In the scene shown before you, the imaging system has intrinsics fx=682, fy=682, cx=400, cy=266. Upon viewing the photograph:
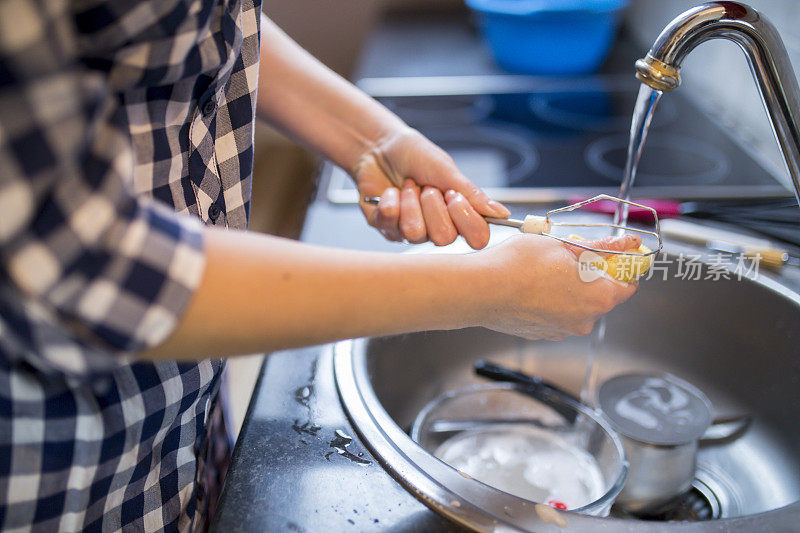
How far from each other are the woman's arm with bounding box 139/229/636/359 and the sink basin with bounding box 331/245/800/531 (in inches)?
5.4

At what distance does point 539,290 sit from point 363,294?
0.50 feet

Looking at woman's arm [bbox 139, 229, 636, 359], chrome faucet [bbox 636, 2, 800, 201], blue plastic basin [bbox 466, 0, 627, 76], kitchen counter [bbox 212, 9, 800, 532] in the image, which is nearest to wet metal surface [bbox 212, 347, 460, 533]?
kitchen counter [bbox 212, 9, 800, 532]

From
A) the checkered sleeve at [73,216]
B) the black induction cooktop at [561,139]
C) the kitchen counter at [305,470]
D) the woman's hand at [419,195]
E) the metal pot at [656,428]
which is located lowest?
the metal pot at [656,428]

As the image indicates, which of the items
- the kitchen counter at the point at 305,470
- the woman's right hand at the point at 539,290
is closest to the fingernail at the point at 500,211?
the woman's right hand at the point at 539,290

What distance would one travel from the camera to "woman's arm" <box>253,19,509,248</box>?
67 centimetres

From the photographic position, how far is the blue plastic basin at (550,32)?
1391 millimetres

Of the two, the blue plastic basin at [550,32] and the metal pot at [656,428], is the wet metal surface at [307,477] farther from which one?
the blue plastic basin at [550,32]

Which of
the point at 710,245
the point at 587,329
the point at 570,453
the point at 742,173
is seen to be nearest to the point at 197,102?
the point at 587,329

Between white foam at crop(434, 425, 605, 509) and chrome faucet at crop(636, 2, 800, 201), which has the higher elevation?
chrome faucet at crop(636, 2, 800, 201)

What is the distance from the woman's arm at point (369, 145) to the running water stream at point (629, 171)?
0.14 m

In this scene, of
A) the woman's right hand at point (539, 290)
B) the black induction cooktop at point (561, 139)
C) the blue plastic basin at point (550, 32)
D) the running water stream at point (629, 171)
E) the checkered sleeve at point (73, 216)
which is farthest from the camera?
the blue plastic basin at point (550, 32)

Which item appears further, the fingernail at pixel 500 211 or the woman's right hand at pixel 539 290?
the fingernail at pixel 500 211

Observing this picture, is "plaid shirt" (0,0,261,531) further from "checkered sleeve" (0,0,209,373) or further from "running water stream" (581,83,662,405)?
"running water stream" (581,83,662,405)

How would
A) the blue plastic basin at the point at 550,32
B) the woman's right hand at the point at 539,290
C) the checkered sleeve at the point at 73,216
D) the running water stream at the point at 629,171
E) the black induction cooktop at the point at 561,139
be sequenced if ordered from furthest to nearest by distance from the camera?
the blue plastic basin at the point at 550,32 → the black induction cooktop at the point at 561,139 → the running water stream at the point at 629,171 → the woman's right hand at the point at 539,290 → the checkered sleeve at the point at 73,216
